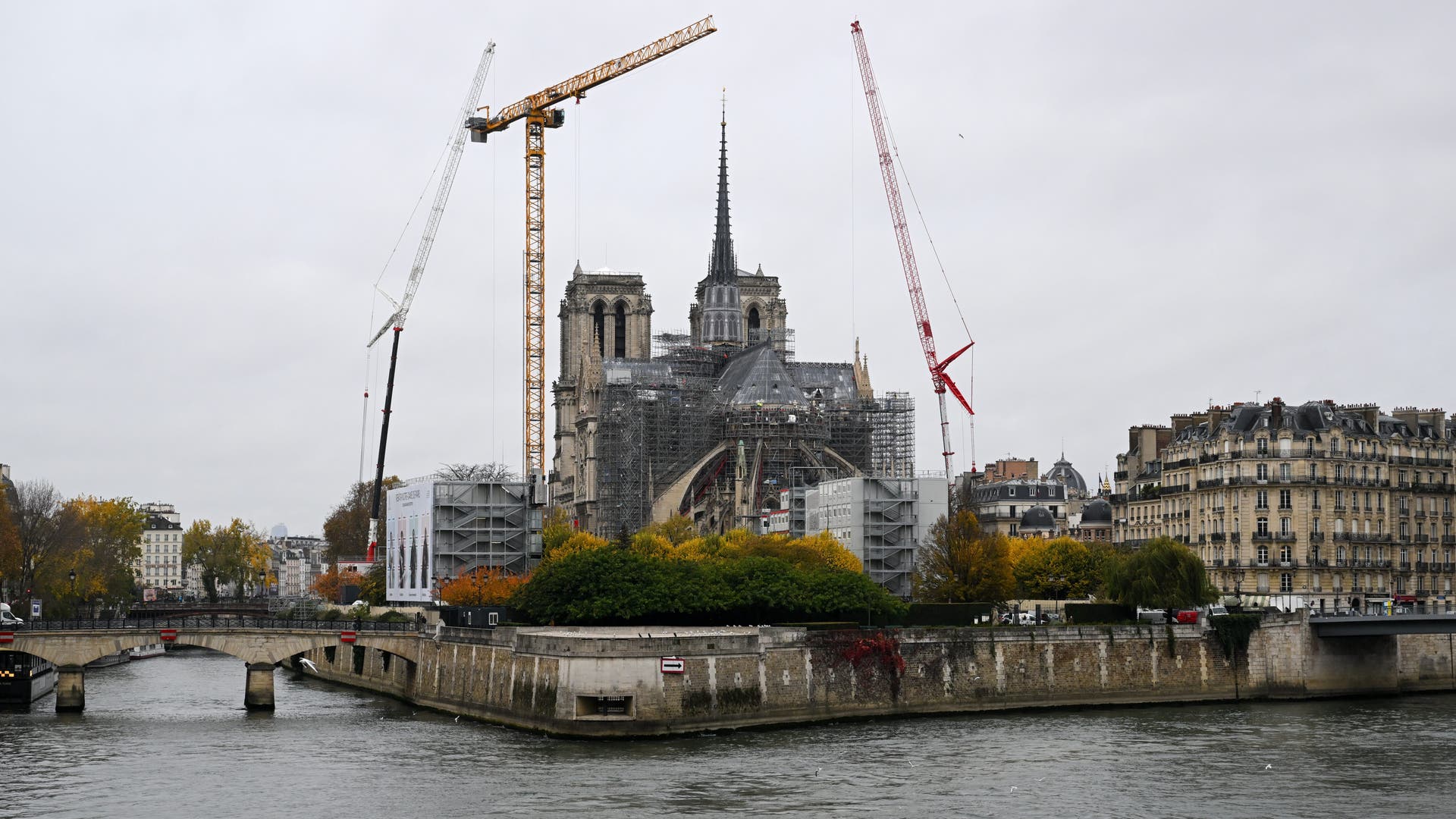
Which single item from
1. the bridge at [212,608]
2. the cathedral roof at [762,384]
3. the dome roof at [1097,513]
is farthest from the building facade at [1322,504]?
the bridge at [212,608]

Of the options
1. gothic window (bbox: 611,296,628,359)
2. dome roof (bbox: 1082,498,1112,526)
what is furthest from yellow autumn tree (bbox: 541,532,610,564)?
gothic window (bbox: 611,296,628,359)

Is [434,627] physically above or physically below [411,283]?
below

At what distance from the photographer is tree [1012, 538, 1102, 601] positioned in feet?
309

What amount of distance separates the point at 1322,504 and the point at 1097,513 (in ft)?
124

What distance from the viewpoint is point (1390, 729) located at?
59812 mm

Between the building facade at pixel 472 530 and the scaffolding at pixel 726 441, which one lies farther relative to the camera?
the scaffolding at pixel 726 441

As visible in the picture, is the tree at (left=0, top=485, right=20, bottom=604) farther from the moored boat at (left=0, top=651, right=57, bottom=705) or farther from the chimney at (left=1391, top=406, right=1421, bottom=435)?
the chimney at (left=1391, top=406, right=1421, bottom=435)

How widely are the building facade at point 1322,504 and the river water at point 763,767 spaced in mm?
18426

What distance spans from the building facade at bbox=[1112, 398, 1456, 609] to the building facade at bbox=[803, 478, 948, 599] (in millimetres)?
15357

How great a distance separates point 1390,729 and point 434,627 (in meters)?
35.4

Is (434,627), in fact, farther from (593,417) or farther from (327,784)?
(593,417)

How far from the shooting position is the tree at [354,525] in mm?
157750

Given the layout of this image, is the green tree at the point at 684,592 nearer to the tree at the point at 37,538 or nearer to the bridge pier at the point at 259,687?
the bridge pier at the point at 259,687

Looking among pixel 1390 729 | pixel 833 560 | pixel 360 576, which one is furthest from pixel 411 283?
pixel 1390 729
